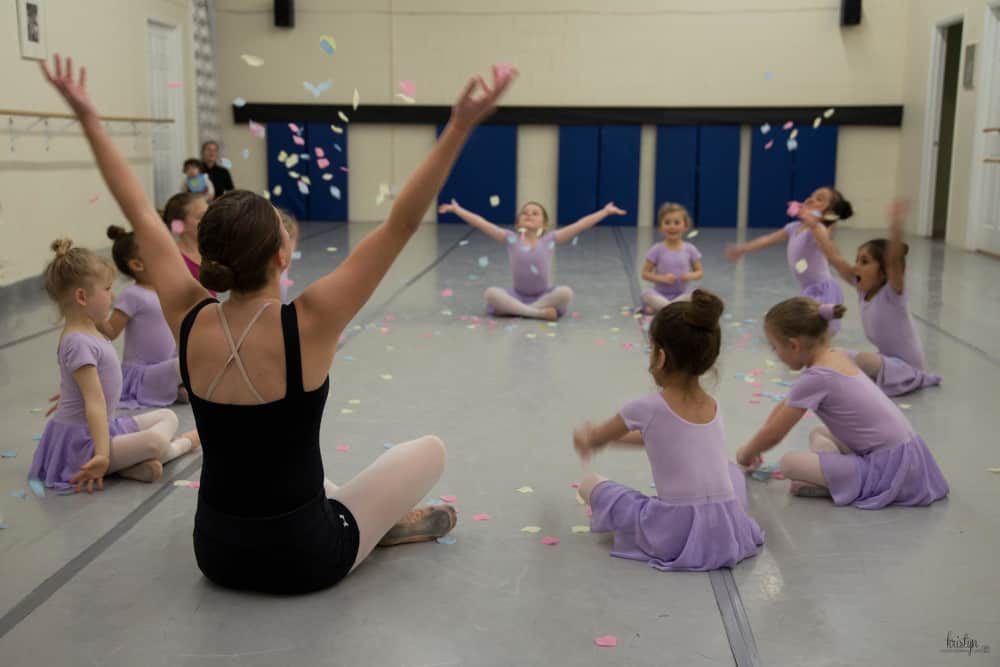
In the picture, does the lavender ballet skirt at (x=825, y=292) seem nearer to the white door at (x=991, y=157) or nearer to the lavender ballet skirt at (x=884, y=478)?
the lavender ballet skirt at (x=884, y=478)

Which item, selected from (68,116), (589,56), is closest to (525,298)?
(68,116)

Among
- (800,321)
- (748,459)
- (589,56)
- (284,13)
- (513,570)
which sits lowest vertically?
(513,570)

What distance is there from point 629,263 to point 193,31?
6.54m

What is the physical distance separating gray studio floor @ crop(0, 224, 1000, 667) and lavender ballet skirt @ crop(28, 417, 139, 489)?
0.08 meters

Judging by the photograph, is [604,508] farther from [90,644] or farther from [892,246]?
[892,246]

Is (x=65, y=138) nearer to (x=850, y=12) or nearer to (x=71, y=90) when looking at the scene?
(x=71, y=90)

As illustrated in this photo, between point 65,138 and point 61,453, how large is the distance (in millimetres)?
6296

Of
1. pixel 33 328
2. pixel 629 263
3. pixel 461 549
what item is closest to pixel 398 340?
pixel 33 328

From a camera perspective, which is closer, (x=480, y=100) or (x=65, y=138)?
(x=480, y=100)

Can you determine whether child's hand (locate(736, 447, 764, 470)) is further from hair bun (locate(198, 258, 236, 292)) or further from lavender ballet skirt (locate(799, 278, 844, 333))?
lavender ballet skirt (locate(799, 278, 844, 333))

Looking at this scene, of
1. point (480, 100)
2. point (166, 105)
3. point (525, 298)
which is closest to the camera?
point (480, 100)

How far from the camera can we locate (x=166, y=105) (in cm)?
1142

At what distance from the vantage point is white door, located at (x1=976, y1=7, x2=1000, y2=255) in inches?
376

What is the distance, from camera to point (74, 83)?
212cm
